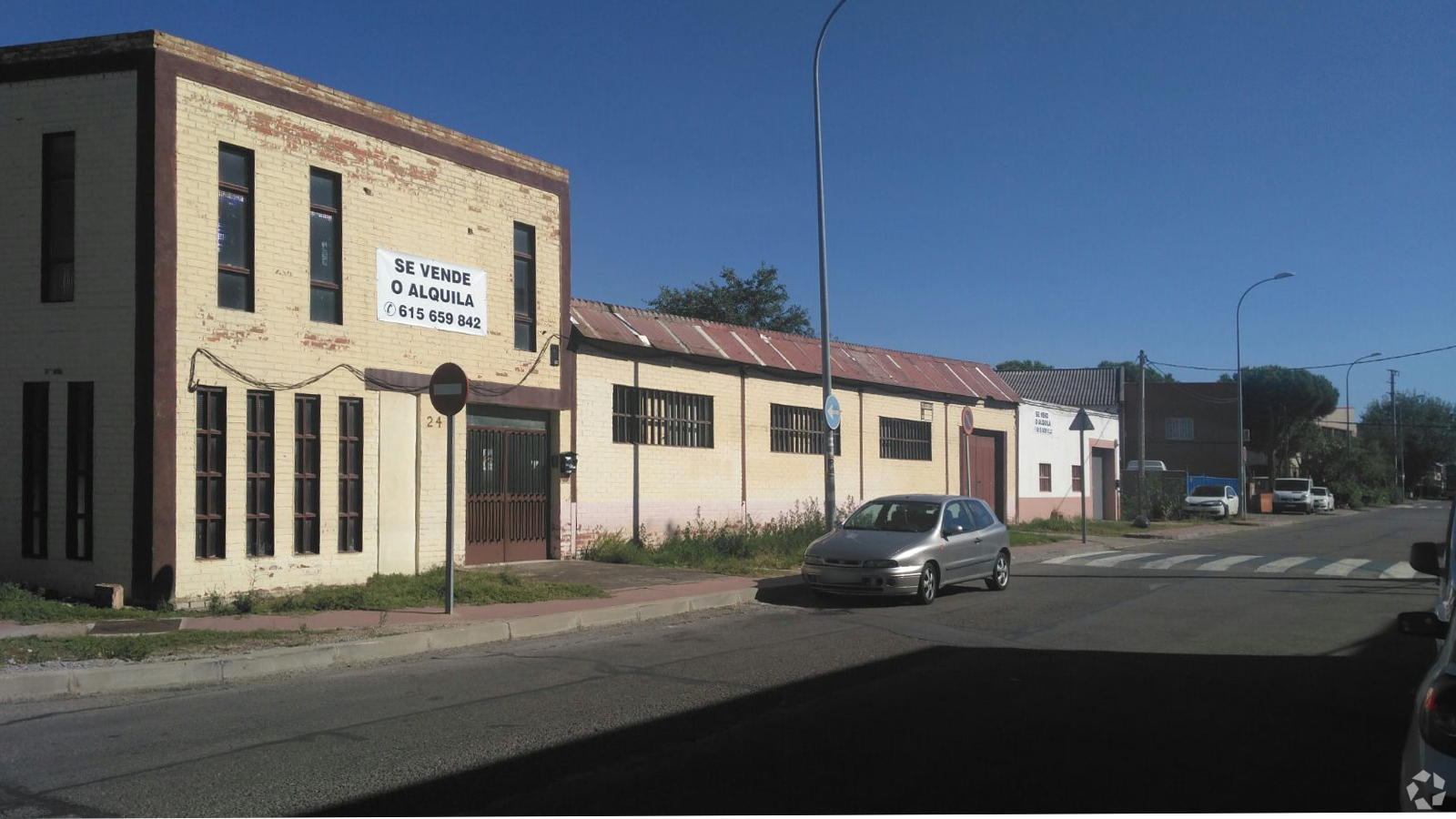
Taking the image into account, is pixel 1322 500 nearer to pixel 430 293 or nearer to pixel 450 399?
pixel 430 293

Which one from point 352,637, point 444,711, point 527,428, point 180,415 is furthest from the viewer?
point 527,428

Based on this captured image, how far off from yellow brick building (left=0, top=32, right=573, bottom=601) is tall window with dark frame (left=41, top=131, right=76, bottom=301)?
0.03 m

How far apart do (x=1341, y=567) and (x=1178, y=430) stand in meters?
52.8

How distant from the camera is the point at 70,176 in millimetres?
12891

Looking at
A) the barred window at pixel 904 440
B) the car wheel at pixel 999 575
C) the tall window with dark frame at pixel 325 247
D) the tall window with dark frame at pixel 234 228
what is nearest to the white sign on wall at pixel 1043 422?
the barred window at pixel 904 440

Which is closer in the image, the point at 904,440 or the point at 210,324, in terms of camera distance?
the point at 210,324

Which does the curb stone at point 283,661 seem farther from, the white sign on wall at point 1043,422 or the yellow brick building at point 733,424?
the white sign on wall at point 1043,422

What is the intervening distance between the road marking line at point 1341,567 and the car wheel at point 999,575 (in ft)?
20.5

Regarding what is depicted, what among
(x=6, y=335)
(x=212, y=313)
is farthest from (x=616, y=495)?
(x=6, y=335)

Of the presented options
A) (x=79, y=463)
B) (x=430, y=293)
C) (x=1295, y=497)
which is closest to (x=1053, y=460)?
(x=430, y=293)

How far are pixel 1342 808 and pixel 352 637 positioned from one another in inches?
335

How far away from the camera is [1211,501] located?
4266 centimetres

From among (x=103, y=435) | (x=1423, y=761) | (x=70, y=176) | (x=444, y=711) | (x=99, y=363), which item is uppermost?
(x=70, y=176)

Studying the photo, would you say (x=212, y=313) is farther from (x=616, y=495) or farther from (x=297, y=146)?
(x=616, y=495)
